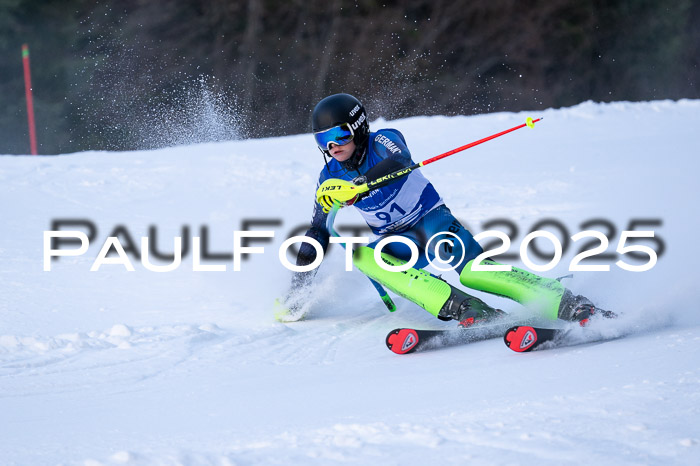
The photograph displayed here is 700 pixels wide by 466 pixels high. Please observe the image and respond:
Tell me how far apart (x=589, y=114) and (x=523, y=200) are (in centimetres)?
324

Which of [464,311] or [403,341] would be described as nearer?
[403,341]

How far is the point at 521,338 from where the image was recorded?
304 centimetres

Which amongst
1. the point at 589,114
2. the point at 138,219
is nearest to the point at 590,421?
the point at 138,219

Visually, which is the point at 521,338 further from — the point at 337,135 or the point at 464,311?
the point at 337,135

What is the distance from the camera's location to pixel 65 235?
5844 mm

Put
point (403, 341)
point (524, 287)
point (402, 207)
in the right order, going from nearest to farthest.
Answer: point (403, 341)
point (524, 287)
point (402, 207)

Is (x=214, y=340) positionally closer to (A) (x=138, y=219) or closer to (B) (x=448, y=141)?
(A) (x=138, y=219)

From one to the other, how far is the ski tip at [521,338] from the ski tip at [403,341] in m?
0.39

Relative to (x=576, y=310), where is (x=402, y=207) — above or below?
above

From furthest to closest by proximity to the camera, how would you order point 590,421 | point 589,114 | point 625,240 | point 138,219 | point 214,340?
1. point 589,114
2. point 138,219
3. point 625,240
4. point 214,340
5. point 590,421

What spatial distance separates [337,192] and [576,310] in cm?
109

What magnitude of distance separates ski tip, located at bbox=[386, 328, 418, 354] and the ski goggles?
0.91m

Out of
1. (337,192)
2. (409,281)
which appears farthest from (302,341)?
(337,192)
